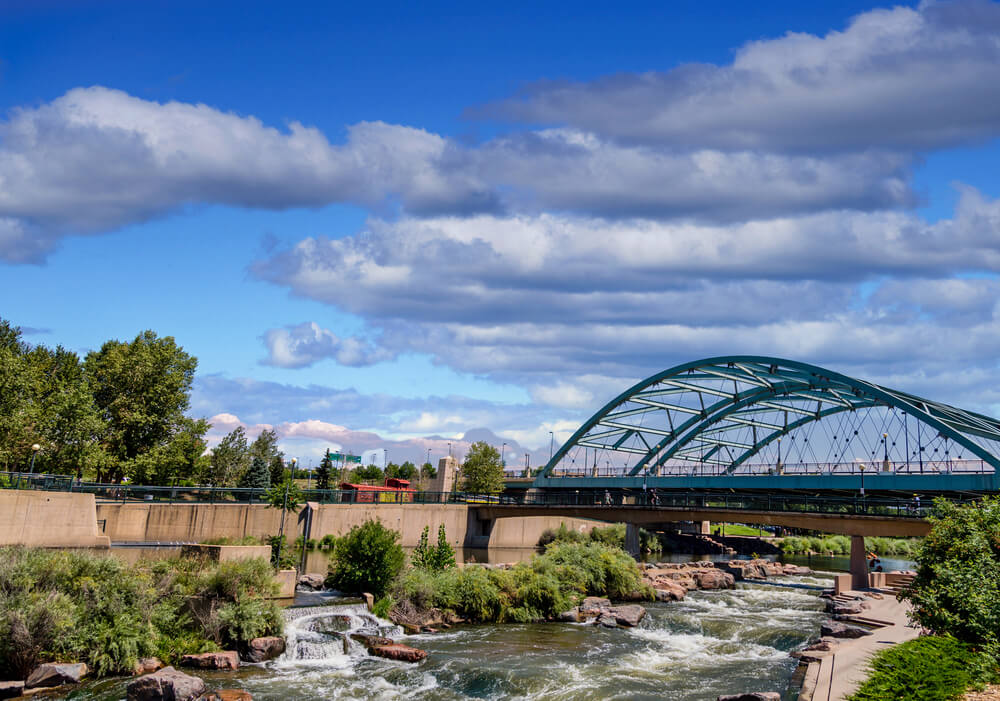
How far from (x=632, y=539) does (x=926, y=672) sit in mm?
48883

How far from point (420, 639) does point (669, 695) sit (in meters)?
10.5

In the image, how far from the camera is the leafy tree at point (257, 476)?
267 ft

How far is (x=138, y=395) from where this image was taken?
2584 inches

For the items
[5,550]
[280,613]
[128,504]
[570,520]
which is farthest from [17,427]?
[570,520]

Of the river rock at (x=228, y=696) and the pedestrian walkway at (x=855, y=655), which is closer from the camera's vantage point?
the pedestrian walkway at (x=855, y=655)

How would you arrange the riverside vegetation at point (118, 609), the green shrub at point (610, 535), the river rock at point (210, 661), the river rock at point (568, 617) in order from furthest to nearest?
the green shrub at point (610, 535) < the river rock at point (568, 617) < the river rock at point (210, 661) < the riverside vegetation at point (118, 609)

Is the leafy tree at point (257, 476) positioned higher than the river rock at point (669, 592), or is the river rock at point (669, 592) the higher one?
the leafy tree at point (257, 476)

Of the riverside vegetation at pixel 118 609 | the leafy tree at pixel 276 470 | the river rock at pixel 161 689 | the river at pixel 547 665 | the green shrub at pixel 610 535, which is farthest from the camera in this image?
the leafy tree at pixel 276 470

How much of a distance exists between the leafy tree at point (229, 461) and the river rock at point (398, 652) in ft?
201

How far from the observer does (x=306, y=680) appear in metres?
23.5

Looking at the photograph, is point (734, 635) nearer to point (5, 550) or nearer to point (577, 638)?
point (577, 638)

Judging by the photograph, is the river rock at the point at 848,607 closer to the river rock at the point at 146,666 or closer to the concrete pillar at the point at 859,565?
the concrete pillar at the point at 859,565

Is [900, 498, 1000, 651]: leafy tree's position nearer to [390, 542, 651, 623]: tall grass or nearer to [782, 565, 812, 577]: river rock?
[390, 542, 651, 623]: tall grass

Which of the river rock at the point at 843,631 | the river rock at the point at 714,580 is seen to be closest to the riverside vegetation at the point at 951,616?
the river rock at the point at 843,631
